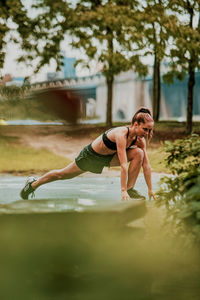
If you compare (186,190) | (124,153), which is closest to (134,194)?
(124,153)

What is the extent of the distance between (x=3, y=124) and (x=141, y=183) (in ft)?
55.5

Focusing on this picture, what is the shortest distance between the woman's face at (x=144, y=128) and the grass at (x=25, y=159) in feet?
26.8

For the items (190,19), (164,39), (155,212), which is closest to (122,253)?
(155,212)

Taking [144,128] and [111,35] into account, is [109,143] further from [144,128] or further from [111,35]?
[111,35]

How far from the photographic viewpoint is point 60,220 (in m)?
4.36

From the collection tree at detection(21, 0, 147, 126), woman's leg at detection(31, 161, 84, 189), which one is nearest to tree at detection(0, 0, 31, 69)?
tree at detection(21, 0, 147, 126)

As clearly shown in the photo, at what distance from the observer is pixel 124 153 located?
6.42m

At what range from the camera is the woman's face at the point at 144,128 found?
6.29m

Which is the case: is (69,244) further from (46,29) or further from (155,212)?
(46,29)

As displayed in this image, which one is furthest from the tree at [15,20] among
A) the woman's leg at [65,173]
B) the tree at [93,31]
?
the woman's leg at [65,173]

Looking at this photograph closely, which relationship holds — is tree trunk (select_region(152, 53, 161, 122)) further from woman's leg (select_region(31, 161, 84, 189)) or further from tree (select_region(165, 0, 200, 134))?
woman's leg (select_region(31, 161, 84, 189))

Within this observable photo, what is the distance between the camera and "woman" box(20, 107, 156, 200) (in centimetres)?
630

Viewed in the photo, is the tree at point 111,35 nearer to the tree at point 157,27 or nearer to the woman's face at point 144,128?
the tree at point 157,27

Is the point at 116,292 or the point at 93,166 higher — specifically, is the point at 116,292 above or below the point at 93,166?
below
